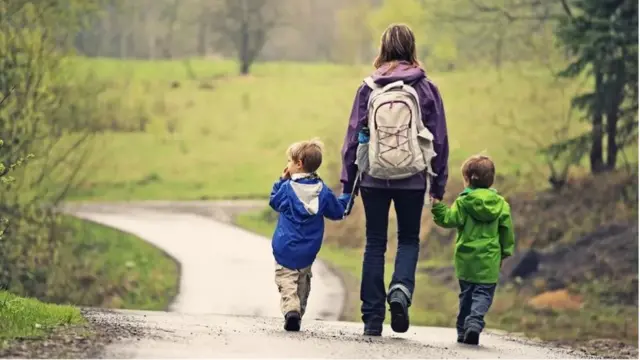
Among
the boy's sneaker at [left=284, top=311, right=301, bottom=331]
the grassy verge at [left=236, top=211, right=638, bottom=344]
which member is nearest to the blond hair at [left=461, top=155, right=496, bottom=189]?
the boy's sneaker at [left=284, top=311, right=301, bottom=331]

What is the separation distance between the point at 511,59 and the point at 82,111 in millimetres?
7985

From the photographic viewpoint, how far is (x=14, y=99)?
1816 centimetres

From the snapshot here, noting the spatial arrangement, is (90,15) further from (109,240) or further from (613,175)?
(613,175)

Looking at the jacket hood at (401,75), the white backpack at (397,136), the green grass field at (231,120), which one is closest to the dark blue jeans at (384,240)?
the white backpack at (397,136)

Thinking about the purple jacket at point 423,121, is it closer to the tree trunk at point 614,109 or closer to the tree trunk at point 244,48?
the tree trunk at point 614,109

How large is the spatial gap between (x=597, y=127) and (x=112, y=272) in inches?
309

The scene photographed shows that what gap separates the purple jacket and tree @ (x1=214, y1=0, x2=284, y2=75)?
22.9m

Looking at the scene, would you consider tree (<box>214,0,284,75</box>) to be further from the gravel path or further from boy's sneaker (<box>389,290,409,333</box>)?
boy's sneaker (<box>389,290,409,333</box>)

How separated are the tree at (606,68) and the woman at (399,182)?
9991 mm

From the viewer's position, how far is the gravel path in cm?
800

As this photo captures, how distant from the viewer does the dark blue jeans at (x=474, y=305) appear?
31.2ft

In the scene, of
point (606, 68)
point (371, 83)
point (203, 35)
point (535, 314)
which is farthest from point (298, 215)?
point (203, 35)

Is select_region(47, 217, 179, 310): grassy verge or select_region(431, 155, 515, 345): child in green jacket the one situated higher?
select_region(431, 155, 515, 345): child in green jacket

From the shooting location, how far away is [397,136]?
8.77 meters
